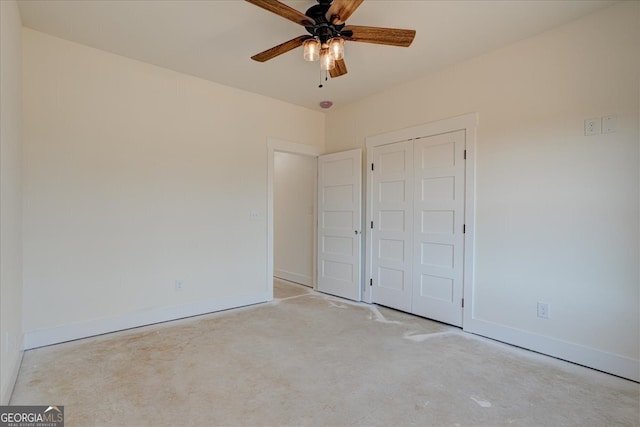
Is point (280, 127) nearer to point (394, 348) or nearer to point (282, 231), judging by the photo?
point (282, 231)

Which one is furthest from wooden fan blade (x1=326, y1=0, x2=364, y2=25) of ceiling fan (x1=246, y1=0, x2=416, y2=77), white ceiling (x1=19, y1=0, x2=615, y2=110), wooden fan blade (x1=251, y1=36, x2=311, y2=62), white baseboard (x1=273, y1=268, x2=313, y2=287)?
white baseboard (x1=273, y1=268, x2=313, y2=287)

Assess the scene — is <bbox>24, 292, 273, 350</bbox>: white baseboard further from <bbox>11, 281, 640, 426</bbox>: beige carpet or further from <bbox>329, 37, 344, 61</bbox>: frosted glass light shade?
<bbox>329, 37, 344, 61</bbox>: frosted glass light shade

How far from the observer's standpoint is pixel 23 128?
2.67m

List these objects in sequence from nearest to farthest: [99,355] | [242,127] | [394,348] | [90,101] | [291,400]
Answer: [291,400]
[99,355]
[394,348]
[90,101]
[242,127]

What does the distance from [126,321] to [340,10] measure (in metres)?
3.35

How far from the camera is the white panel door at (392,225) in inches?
148

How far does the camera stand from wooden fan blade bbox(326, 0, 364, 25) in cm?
191

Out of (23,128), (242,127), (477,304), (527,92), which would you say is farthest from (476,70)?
(23,128)

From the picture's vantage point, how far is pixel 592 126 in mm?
2475

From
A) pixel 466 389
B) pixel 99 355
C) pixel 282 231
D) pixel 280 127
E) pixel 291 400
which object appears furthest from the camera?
pixel 282 231

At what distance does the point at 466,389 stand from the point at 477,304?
122 cm

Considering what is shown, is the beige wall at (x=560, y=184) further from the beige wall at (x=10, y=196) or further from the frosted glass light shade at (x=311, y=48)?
the beige wall at (x=10, y=196)

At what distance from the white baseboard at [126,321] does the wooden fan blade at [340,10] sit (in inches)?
125

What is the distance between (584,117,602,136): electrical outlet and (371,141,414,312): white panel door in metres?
1.59
